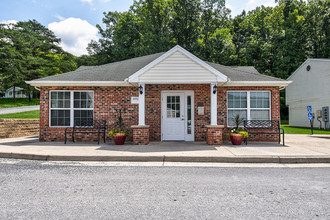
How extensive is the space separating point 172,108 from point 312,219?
26.2ft

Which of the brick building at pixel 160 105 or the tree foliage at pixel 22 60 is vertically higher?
the tree foliage at pixel 22 60

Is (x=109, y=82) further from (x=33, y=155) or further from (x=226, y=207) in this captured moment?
(x=226, y=207)

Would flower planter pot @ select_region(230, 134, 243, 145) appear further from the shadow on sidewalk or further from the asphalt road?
the asphalt road

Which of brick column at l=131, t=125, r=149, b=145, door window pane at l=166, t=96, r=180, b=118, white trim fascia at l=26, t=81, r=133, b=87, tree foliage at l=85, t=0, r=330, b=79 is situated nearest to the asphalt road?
brick column at l=131, t=125, r=149, b=145

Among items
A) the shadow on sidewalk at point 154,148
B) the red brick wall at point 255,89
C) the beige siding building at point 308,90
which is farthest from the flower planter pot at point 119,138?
the beige siding building at point 308,90

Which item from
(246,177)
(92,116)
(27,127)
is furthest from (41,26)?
(246,177)

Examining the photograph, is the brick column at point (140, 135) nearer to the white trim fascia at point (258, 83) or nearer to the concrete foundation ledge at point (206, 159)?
the concrete foundation ledge at point (206, 159)

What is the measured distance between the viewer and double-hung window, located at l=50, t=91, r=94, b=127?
10.6 m

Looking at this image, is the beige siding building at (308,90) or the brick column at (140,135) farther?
the beige siding building at (308,90)

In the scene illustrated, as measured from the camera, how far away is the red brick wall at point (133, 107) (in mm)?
10477

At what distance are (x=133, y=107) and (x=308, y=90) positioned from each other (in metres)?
19.9

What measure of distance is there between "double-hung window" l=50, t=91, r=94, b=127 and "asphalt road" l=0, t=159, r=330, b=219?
15.3 feet

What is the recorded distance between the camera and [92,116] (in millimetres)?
10555

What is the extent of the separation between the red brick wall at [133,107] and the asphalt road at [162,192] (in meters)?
4.55
